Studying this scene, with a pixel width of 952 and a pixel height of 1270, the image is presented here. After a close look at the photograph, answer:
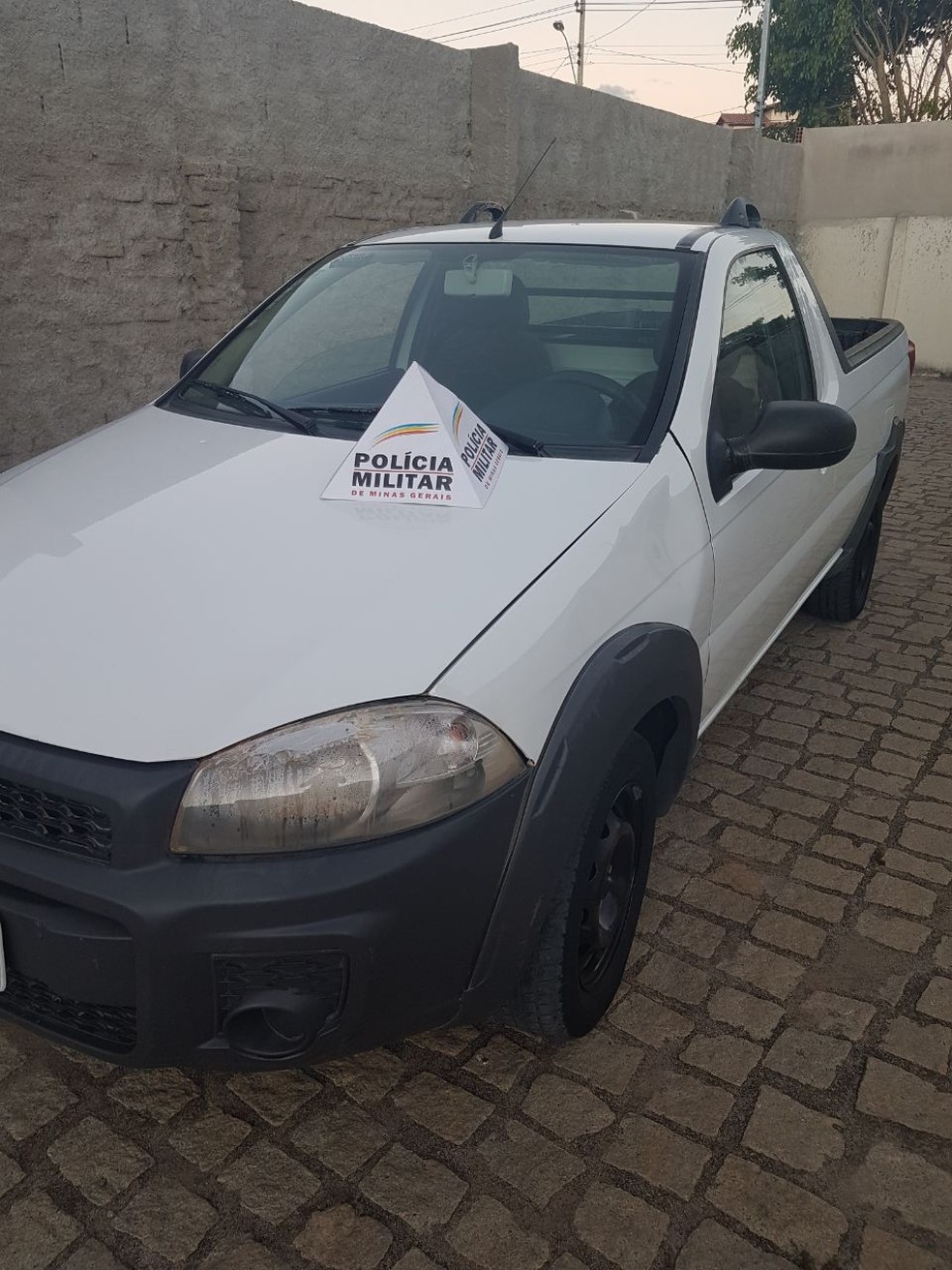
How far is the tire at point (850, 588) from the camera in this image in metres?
4.54

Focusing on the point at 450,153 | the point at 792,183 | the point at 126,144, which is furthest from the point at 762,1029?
the point at 792,183

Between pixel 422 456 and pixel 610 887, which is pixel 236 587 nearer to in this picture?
pixel 422 456

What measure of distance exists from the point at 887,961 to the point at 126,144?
524 cm

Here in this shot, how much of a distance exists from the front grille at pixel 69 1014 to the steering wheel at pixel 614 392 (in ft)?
5.67

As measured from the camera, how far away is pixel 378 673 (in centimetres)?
172

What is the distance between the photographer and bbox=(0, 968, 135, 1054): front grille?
68.5 inches

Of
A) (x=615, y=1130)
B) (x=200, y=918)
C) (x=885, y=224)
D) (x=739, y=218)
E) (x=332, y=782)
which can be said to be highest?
(x=885, y=224)

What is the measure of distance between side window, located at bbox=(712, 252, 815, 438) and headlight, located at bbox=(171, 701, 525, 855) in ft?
4.53

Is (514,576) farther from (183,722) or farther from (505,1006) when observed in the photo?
(505,1006)

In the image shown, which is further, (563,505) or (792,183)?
(792,183)

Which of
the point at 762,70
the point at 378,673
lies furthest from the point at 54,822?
the point at 762,70

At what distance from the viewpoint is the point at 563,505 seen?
2188 mm

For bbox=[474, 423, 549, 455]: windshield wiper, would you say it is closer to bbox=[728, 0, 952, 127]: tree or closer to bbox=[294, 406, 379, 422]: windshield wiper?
bbox=[294, 406, 379, 422]: windshield wiper

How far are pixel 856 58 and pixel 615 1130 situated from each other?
33.0m
